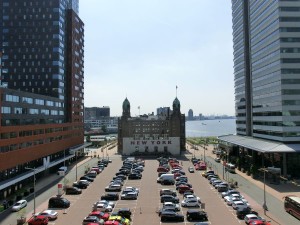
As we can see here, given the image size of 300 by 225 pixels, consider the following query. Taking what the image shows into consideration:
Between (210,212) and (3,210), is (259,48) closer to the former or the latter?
(210,212)

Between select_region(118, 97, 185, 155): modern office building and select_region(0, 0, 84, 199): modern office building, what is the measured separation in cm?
2160

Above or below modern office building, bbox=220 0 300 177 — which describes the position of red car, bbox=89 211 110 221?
below

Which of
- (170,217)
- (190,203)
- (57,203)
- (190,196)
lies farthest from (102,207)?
(190,196)

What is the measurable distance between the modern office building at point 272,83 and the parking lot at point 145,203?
19.4m

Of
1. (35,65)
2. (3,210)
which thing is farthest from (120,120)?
(3,210)

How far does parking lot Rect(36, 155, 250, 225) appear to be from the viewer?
52822 mm

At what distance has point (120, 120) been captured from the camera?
517 ft

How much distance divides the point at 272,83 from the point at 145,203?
48468 mm

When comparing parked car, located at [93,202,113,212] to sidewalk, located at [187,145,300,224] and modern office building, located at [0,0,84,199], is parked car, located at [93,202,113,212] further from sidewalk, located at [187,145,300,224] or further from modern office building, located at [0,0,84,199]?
modern office building, located at [0,0,84,199]

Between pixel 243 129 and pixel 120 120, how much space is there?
56630 millimetres

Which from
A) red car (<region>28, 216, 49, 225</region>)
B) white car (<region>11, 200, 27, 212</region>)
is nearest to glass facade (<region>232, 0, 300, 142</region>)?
red car (<region>28, 216, 49, 225</region>)

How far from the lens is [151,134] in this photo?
15975cm

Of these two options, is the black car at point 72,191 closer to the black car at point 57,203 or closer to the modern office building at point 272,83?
the black car at point 57,203

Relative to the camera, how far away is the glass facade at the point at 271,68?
282 feet
